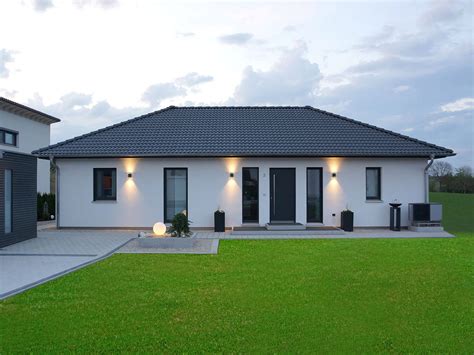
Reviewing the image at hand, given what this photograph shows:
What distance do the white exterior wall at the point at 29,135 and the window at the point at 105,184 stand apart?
7.13 meters

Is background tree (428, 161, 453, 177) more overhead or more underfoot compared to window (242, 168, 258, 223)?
more overhead

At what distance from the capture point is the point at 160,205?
15.0m

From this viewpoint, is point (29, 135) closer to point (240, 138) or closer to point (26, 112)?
point (26, 112)

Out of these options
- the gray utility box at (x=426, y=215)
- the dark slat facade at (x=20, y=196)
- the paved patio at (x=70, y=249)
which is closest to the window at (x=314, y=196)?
the paved patio at (x=70, y=249)

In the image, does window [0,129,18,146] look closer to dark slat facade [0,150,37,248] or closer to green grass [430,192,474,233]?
dark slat facade [0,150,37,248]

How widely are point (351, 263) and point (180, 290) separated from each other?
433 cm

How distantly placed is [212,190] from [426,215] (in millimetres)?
8554

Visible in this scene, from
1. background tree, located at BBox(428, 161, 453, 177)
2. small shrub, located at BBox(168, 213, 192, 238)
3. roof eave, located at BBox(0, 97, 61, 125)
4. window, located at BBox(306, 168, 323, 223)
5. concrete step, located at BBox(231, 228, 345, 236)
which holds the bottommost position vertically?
concrete step, located at BBox(231, 228, 345, 236)

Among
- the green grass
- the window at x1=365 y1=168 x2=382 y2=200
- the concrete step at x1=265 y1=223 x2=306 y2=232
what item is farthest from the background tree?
the concrete step at x1=265 y1=223 x2=306 y2=232

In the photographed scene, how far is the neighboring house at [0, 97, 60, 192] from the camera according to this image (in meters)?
20.0

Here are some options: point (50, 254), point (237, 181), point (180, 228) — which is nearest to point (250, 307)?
point (180, 228)

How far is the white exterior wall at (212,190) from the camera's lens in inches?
591

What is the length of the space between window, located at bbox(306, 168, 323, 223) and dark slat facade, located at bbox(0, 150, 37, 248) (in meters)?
10.4

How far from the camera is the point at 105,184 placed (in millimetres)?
15250
